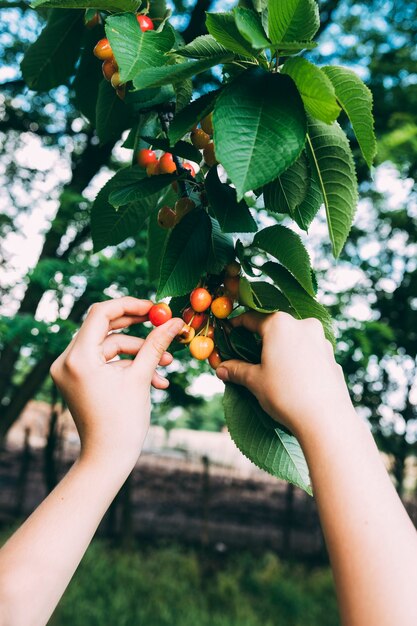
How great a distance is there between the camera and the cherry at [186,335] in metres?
0.89

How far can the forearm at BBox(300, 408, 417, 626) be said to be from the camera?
0.56 m

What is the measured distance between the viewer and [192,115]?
28.6 inches

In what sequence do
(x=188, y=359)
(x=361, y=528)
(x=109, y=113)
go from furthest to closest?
(x=188, y=359) → (x=109, y=113) → (x=361, y=528)

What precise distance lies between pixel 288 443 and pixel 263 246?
1.04 ft

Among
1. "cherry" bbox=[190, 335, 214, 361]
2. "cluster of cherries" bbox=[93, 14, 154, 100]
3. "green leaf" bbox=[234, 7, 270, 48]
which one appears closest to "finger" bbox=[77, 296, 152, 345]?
"cherry" bbox=[190, 335, 214, 361]

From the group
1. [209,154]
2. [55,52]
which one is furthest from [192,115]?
[55,52]

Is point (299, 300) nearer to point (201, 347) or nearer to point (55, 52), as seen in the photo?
point (201, 347)

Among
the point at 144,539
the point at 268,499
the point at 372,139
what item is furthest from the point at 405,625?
the point at 268,499

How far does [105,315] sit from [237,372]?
0.23 meters

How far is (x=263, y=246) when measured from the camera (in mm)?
872

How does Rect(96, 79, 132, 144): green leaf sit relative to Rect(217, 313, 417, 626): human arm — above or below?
above

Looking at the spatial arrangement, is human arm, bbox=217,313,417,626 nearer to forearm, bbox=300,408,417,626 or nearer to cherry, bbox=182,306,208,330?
forearm, bbox=300,408,417,626

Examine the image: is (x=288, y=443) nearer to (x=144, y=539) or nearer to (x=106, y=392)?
(x=106, y=392)

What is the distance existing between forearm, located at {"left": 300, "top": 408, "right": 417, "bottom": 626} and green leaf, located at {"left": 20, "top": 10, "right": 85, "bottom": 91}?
1.00m
